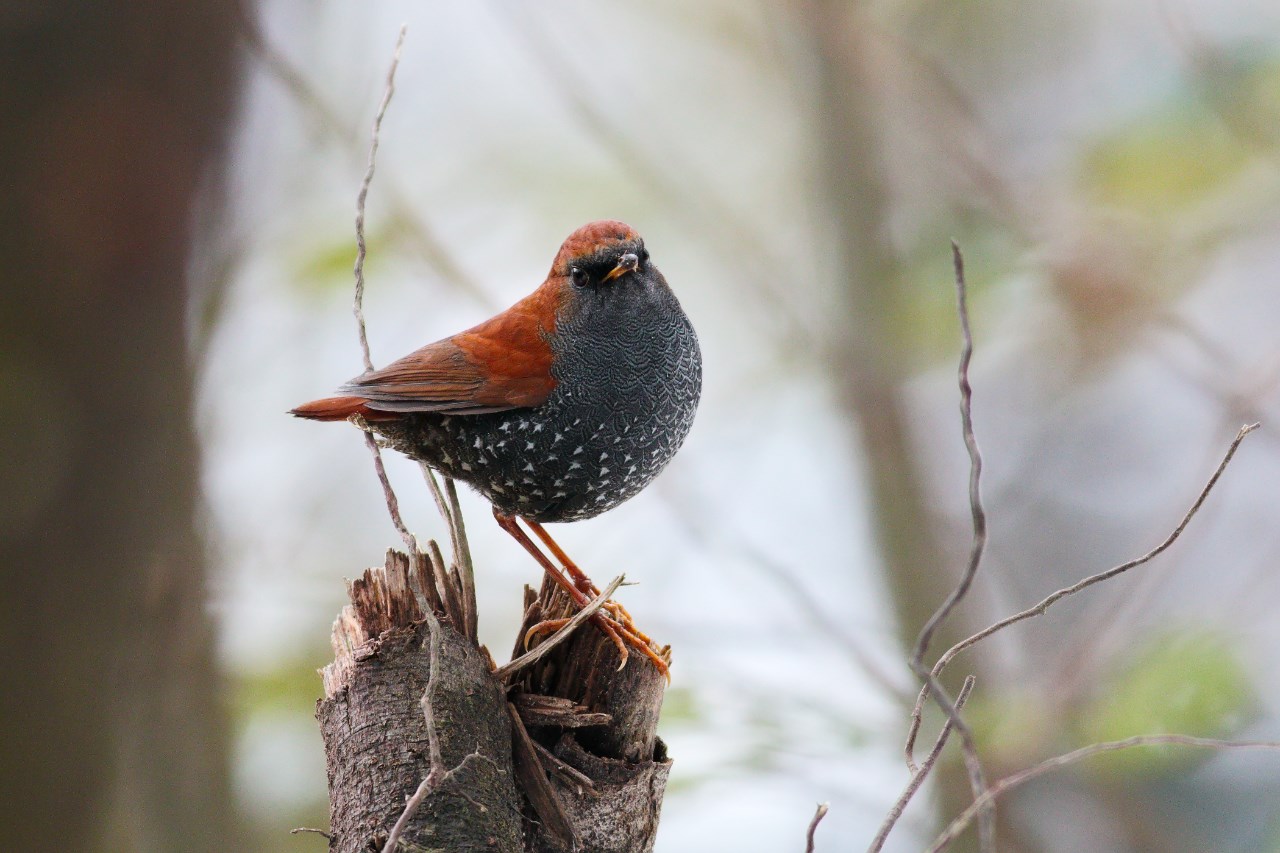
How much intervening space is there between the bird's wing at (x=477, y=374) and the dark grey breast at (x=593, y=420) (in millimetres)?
54

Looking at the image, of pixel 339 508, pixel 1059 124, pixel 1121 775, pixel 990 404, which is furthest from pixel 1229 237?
pixel 339 508

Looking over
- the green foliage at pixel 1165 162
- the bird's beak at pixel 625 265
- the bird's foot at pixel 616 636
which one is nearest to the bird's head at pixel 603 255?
the bird's beak at pixel 625 265

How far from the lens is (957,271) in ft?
5.74

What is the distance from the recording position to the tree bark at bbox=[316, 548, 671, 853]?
8.57ft

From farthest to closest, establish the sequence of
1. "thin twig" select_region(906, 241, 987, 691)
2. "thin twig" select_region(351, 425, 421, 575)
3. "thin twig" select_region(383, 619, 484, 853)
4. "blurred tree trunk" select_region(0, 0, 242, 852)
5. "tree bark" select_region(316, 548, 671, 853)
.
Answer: "blurred tree trunk" select_region(0, 0, 242, 852) → "thin twig" select_region(351, 425, 421, 575) → "tree bark" select_region(316, 548, 671, 853) → "thin twig" select_region(383, 619, 484, 853) → "thin twig" select_region(906, 241, 987, 691)

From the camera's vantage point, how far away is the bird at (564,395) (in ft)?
12.1

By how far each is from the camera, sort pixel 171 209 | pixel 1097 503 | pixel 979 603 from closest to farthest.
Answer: pixel 171 209
pixel 979 603
pixel 1097 503

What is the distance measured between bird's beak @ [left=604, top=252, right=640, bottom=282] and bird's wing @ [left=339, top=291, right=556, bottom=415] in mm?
309

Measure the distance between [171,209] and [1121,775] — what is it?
17.7 feet

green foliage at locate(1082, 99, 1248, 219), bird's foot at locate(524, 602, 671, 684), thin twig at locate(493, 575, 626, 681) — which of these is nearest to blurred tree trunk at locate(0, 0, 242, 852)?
bird's foot at locate(524, 602, 671, 684)

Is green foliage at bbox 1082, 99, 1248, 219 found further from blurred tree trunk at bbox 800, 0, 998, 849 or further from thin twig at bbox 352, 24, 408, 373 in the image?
thin twig at bbox 352, 24, 408, 373

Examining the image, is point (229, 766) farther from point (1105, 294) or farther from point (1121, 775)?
point (1105, 294)

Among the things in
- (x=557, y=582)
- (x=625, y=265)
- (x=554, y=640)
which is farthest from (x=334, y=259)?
(x=554, y=640)

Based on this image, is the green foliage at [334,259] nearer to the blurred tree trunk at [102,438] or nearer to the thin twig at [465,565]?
the blurred tree trunk at [102,438]
